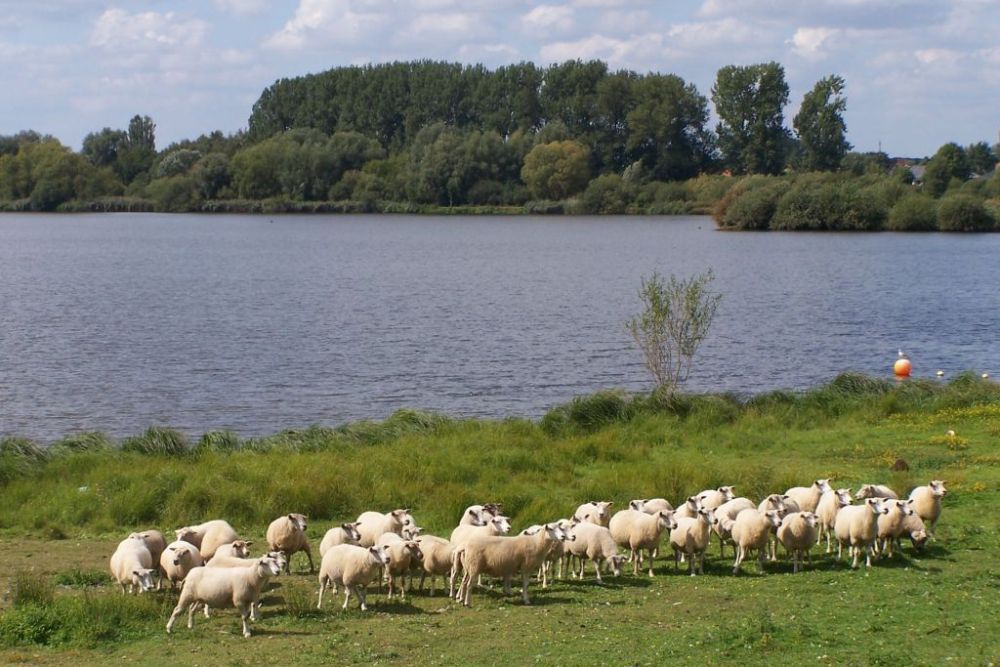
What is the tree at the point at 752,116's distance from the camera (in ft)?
592

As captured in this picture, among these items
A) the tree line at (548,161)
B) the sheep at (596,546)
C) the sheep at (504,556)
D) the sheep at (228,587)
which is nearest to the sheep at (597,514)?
the sheep at (596,546)

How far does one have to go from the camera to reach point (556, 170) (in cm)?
17488

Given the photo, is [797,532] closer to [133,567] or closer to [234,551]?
[234,551]

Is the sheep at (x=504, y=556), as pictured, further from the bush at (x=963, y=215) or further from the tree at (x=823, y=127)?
the tree at (x=823, y=127)

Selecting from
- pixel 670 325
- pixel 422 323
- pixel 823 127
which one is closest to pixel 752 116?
pixel 823 127

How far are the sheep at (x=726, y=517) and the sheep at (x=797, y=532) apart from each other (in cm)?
92

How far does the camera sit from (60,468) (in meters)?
26.0

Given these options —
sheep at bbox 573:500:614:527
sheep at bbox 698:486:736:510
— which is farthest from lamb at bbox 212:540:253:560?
sheep at bbox 698:486:736:510

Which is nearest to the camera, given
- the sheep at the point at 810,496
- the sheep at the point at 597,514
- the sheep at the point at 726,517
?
the sheep at the point at 726,517

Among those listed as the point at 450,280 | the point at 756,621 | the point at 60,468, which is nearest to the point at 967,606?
the point at 756,621

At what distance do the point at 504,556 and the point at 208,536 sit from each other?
15.4ft

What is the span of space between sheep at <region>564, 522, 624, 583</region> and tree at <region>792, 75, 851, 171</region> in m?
167

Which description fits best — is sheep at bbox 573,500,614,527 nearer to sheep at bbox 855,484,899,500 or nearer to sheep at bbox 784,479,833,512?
sheep at bbox 784,479,833,512

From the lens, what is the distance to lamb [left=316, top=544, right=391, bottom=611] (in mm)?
15867
